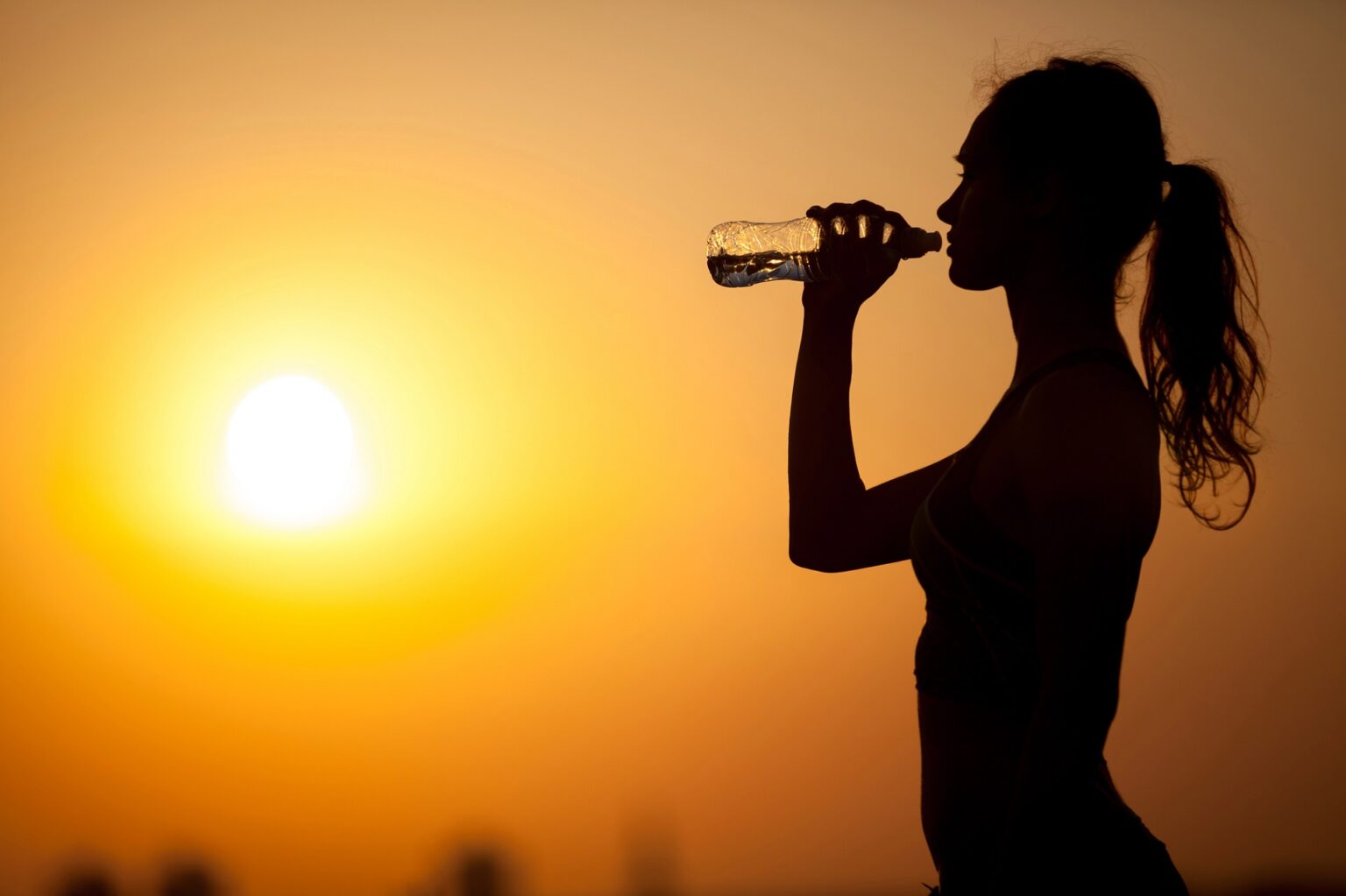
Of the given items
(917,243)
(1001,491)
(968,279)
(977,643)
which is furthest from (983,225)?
(917,243)

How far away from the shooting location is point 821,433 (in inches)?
84.0

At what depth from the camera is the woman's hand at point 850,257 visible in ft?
7.05

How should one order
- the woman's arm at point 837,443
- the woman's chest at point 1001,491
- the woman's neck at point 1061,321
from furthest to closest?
1. the woman's arm at point 837,443
2. the woman's neck at point 1061,321
3. the woman's chest at point 1001,491

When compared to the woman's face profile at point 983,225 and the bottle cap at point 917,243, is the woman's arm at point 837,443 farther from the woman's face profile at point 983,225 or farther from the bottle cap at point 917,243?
the woman's face profile at point 983,225

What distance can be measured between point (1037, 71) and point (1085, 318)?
0.33 m

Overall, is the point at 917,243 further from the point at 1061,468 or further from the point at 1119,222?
the point at 1061,468

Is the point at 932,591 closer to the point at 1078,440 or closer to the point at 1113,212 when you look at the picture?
the point at 1078,440

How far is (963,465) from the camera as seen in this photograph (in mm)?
1572

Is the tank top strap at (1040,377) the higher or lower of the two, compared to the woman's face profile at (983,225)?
lower

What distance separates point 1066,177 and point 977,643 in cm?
54

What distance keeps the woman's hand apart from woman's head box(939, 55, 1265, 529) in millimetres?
357

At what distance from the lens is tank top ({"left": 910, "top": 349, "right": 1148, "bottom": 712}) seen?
4.94 ft

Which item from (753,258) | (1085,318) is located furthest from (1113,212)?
(753,258)

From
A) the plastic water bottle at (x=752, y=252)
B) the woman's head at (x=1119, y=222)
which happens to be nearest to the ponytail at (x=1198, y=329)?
the woman's head at (x=1119, y=222)
